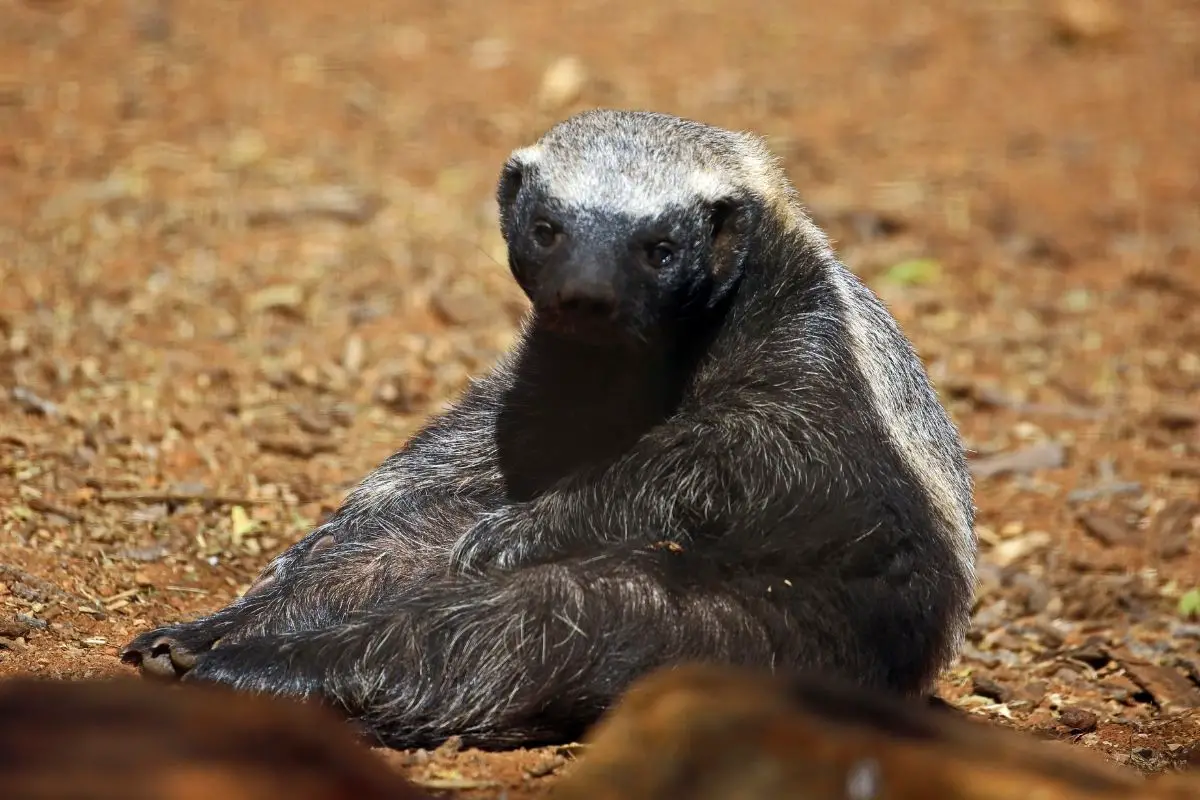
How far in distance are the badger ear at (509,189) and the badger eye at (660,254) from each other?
688 millimetres

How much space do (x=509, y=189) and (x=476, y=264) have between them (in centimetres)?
456

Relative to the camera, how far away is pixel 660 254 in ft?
19.1

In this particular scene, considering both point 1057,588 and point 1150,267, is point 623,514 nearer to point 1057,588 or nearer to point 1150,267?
point 1057,588

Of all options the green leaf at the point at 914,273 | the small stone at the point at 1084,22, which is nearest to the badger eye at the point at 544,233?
the green leaf at the point at 914,273

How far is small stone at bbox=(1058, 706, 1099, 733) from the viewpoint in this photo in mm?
6422

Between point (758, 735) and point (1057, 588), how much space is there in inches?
200

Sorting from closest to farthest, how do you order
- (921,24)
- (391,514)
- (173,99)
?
(391,514), (173,99), (921,24)

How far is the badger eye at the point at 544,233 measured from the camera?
5.83 meters

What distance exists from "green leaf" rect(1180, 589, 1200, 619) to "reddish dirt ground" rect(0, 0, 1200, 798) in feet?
0.14

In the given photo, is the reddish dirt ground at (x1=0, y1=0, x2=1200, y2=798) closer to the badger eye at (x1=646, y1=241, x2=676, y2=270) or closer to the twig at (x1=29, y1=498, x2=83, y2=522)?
the twig at (x1=29, y1=498, x2=83, y2=522)

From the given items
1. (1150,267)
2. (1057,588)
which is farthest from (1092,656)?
Answer: (1150,267)

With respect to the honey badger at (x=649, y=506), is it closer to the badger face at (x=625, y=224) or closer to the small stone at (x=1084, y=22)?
the badger face at (x=625, y=224)

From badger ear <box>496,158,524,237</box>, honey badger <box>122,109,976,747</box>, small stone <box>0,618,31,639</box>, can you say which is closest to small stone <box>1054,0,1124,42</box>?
honey badger <box>122,109,976,747</box>

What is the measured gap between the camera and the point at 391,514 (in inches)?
261
